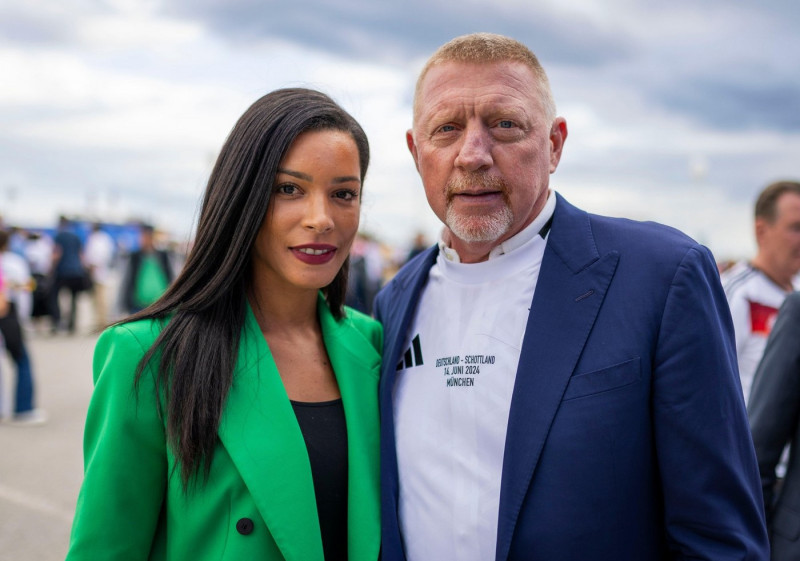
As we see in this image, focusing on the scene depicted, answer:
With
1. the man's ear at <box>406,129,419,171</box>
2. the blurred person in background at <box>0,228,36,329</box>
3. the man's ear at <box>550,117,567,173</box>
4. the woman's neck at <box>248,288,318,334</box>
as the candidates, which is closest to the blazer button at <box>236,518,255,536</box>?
the woman's neck at <box>248,288,318,334</box>

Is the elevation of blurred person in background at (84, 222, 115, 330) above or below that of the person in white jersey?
below

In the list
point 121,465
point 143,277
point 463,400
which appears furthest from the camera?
point 143,277

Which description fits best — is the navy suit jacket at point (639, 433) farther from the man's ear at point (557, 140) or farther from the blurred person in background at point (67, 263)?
the blurred person in background at point (67, 263)

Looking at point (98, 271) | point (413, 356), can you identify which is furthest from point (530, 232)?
point (98, 271)

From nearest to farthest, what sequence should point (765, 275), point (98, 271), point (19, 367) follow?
1. point (765, 275)
2. point (19, 367)
3. point (98, 271)

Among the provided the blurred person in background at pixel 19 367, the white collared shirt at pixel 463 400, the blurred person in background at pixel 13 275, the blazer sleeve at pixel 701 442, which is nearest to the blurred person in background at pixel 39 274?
the blurred person in background at pixel 13 275

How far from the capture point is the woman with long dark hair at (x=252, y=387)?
205 cm

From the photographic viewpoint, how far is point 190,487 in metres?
2.06

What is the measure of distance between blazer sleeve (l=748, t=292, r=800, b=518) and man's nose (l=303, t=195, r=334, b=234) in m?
1.86

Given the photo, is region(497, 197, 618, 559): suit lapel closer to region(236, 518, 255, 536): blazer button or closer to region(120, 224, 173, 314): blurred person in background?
region(236, 518, 255, 536): blazer button

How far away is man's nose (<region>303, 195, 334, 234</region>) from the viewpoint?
7.57 feet

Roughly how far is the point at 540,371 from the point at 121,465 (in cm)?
124

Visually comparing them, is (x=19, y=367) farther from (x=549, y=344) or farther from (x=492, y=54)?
(x=549, y=344)

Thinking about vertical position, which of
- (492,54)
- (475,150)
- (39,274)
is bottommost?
(39,274)
